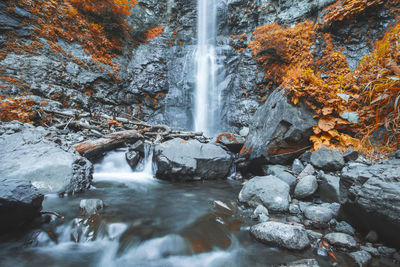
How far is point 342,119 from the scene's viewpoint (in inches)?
153

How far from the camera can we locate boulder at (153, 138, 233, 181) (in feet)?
15.4

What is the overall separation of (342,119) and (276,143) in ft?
4.95

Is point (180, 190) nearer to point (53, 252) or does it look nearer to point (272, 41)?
point (53, 252)

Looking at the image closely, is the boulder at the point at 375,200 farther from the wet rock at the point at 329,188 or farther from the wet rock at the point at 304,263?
the wet rock at the point at 304,263

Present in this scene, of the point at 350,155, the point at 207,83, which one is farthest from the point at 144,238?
the point at 207,83

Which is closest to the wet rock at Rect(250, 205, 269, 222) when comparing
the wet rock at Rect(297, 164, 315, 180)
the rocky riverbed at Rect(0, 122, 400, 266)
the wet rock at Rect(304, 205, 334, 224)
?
the rocky riverbed at Rect(0, 122, 400, 266)

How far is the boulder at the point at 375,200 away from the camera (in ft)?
5.59

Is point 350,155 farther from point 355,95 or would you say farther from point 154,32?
point 154,32

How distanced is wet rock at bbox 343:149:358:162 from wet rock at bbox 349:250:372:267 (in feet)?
6.91

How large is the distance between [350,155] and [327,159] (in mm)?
406

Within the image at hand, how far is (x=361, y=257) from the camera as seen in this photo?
69.1 inches

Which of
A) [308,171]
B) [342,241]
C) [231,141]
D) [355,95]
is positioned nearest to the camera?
[342,241]

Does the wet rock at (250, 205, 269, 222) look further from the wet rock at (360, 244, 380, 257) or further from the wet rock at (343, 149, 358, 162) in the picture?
the wet rock at (343, 149, 358, 162)

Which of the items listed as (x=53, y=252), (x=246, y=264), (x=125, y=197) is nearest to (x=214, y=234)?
(x=246, y=264)
